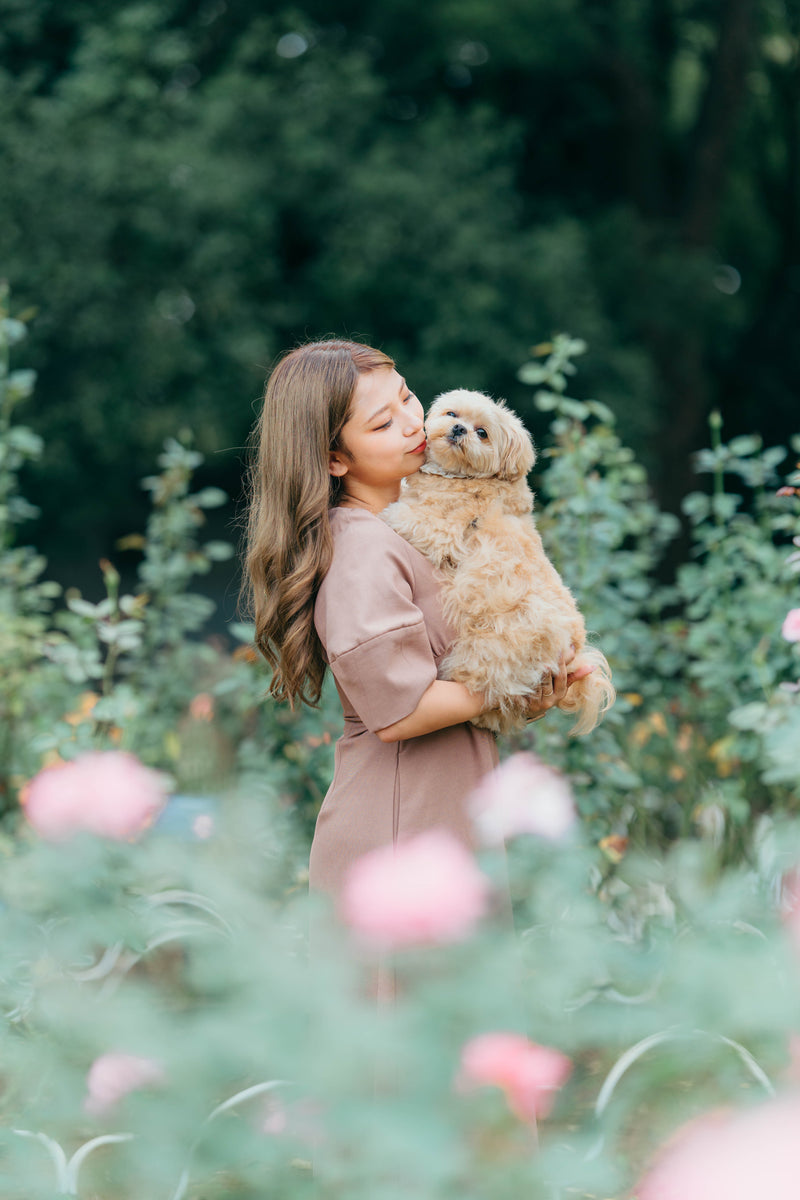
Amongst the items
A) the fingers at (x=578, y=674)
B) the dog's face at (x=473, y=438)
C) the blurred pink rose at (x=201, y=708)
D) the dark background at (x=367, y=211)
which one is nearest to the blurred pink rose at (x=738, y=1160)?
the fingers at (x=578, y=674)

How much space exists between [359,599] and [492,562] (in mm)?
225

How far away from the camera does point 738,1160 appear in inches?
22.4

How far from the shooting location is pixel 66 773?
41.1 inches

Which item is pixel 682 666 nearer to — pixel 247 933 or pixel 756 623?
pixel 756 623

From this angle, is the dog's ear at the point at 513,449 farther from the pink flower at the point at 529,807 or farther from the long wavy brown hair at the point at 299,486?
the pink flower at the point at 529,807

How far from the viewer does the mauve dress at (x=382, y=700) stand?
1.57 metres

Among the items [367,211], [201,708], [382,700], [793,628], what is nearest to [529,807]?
[382,700]

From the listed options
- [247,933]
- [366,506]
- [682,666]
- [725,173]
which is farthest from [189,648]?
[725,173]

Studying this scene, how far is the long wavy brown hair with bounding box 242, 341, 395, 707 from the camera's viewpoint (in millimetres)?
1717

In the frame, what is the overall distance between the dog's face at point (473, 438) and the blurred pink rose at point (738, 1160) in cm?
124

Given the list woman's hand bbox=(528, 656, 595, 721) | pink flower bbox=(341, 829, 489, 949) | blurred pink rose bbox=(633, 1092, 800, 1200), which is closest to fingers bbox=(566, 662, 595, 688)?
woman's hand bbox=(528, 656, 595, 721)

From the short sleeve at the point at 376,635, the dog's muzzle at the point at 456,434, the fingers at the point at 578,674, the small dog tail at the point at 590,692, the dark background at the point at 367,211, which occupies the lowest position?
the dark background at the point at 367,211

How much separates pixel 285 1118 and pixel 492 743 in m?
1.11

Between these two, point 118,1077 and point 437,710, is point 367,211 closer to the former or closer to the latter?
point 437,710
